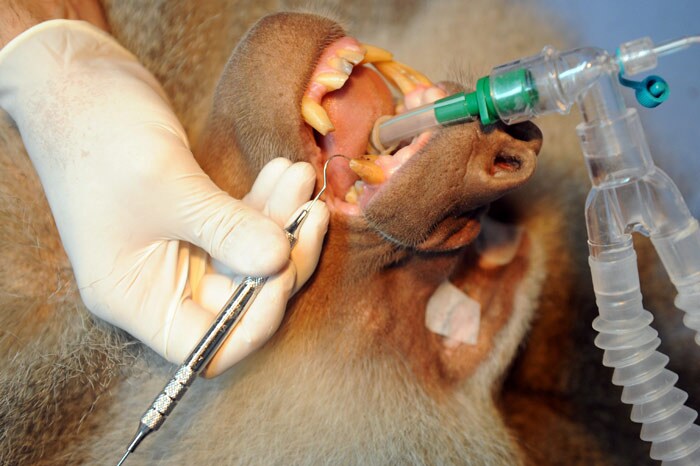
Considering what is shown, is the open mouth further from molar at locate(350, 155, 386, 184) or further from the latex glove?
the latex glove

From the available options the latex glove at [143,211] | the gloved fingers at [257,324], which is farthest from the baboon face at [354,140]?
the gloved fingers at [257,324]

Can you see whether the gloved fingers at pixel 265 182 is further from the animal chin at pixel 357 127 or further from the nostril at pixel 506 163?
the nostril at pixel 506 163

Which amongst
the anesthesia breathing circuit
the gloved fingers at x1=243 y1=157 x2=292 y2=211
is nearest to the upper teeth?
the gloved fingers at x1=243 y1=157 x2=292 y2=211

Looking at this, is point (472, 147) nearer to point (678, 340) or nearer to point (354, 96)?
point (354, 96)

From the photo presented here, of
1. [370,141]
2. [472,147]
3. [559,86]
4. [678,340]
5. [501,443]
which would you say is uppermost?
[559,86]

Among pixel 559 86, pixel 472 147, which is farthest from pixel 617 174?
pixel 472 147

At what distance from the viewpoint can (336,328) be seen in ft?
5.03

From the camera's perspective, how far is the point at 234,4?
1911mm

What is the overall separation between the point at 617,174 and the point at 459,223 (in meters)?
0.41

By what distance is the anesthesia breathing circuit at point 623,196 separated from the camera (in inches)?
42.7

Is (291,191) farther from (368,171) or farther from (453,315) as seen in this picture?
(453,315)

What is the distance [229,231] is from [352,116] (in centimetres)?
39

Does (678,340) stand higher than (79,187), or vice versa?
(79,187)

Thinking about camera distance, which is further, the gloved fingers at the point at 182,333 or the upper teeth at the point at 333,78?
the upper teeth at the point at 333,78
